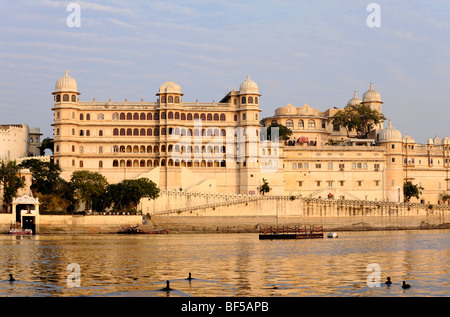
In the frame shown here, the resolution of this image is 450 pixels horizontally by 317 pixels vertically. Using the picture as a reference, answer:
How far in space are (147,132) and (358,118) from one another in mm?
38255

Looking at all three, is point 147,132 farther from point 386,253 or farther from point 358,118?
point 386,253

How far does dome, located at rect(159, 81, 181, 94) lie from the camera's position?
104m

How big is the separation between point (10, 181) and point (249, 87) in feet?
121

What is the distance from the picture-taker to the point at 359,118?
401 ft

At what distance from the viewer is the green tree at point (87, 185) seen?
90312 millimetres

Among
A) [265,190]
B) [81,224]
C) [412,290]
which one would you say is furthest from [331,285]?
[265,190]

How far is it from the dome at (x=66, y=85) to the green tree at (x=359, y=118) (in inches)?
1803

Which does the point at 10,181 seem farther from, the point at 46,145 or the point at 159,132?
the point at 46,145

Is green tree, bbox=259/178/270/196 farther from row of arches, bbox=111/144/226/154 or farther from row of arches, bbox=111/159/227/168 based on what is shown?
row of arches, bbox=111/144/226/154

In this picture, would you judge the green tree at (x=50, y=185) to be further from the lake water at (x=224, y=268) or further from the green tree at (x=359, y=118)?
the green tree at (x=359, y=118)

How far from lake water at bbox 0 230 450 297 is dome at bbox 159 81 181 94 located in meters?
37.4

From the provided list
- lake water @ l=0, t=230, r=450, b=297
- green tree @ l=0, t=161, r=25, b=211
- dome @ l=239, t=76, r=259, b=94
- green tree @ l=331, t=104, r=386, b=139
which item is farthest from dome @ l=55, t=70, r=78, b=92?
green tree @ l=331, t=104, r=386, b=139


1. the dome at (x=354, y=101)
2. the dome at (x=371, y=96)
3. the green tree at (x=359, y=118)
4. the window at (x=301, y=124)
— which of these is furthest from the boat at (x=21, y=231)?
the dome at (x=354, y=101)
